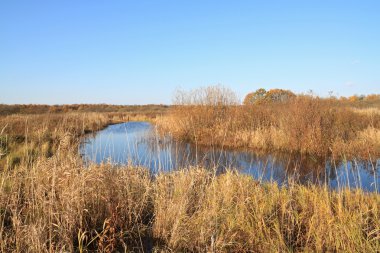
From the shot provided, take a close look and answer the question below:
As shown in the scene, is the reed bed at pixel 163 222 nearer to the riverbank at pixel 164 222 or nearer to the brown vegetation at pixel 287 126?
the riverbank at pixel 164 222

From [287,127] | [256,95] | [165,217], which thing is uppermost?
[256,95]

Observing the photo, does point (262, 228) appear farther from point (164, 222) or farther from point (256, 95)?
point (256, 95)

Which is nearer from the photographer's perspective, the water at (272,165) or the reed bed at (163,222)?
the reed bed at (163,222)

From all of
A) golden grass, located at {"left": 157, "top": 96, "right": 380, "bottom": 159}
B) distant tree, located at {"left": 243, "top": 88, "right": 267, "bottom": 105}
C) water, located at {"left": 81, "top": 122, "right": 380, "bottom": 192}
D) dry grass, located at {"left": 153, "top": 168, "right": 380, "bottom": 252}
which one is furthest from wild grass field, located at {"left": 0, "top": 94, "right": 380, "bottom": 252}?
distant tree, located at {"left": 243, "top": 88, "right": 267, "bottom": 105}

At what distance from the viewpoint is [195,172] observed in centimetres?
500

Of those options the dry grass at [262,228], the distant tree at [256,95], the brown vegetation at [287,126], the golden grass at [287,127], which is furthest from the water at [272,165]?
the distant tree at [256,95]

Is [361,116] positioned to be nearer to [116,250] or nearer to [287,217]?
[287,217]

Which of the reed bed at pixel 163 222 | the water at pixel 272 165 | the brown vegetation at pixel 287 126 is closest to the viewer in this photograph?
the reed bed at pixel 163 222

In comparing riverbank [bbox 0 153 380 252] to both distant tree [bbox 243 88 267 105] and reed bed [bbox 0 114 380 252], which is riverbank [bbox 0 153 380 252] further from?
distant tree [bbox 243 88 267 105]

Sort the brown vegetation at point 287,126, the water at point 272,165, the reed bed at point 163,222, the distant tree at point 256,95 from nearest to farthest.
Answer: the reed bed at point 163,222
the water at point 272,165
the brown vegetation at point 287,126
the distant tree at point 256,95

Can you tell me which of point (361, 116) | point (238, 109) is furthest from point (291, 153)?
point (361, 116)

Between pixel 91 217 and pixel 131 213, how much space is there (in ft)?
1.75

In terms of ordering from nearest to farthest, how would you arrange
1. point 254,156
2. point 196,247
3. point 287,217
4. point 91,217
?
point 196,247 → point 91,217 → point 287,217 → point 254,156

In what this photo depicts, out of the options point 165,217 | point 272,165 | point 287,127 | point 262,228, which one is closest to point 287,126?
point 287,127
